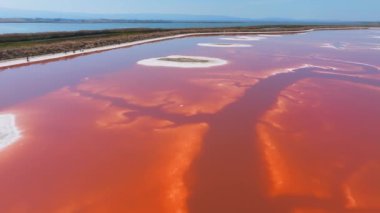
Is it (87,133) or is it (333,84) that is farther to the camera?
(333,84)

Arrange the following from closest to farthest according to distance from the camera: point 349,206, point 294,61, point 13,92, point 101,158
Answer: point 349,206 < point 101,158 < point 13,92 < point 294,61

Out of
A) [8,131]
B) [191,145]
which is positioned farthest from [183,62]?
[8,131]

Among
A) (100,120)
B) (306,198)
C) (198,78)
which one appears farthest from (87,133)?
(198,78)

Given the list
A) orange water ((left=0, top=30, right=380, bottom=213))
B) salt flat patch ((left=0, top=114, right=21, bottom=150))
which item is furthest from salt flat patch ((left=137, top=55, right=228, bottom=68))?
salt flat patch ((left=0, top=114, right=21, bottom=150))

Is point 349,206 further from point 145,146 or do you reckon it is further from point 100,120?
point 100,120

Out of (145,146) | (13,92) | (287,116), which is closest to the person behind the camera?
(145,146)

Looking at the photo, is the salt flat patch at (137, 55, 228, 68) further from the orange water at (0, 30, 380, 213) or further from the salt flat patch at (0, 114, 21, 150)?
the salt flat patch at (0, 114, 21, 150)

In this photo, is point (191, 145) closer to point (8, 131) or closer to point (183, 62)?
point (8, 131)

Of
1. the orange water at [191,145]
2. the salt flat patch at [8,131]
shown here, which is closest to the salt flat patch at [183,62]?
the orange water at [191,145]
